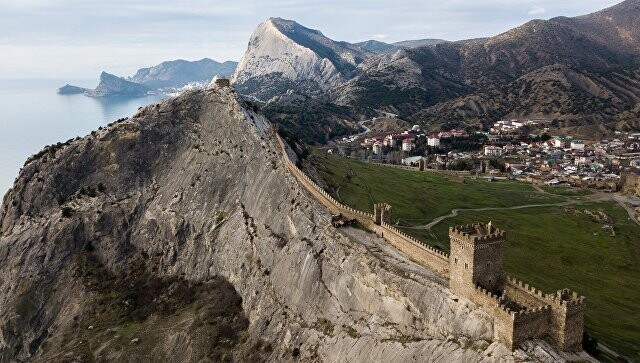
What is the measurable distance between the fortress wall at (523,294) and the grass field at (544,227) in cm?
1581

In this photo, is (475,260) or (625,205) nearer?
(475,260)

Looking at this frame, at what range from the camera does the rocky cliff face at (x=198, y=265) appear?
5844 centimetres

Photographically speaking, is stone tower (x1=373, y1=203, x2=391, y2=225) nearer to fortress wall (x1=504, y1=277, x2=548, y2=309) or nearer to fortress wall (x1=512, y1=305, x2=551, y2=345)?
fortress wall (x1=504, y1=277, x2=548, y2=309)

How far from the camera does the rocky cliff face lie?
58438 millimetres

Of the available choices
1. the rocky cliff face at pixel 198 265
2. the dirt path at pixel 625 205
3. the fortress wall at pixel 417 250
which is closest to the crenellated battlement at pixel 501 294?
the fortress wall at pixel 417 250

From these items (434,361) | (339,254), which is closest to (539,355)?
(434,361)

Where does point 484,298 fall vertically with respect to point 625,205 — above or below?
above

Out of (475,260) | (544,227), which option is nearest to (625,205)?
(544,227)

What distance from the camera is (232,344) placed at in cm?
7594

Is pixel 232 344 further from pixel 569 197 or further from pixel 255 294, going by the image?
pixel 569 197

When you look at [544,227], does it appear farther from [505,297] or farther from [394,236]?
[505,297]

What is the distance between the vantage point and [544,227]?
111m

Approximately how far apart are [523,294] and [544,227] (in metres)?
69.8

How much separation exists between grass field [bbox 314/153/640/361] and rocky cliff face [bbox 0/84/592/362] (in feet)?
→ 67.4
